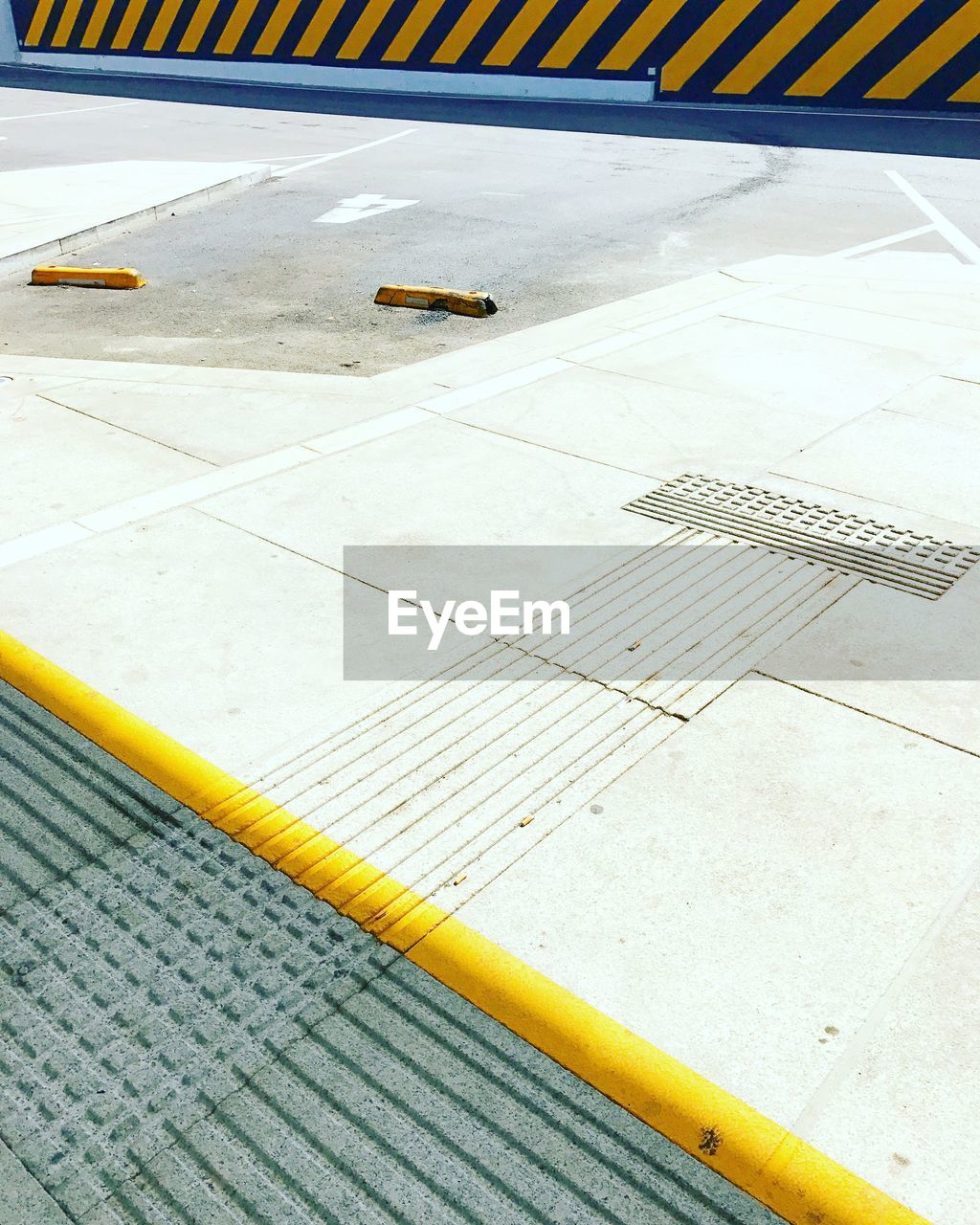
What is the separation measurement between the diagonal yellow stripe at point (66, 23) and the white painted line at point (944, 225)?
63.3ft

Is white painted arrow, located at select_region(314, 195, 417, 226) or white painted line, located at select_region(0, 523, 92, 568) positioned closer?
white painted line, located at select_region(0, 523, 92, 568)

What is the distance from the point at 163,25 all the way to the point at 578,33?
9262 mm

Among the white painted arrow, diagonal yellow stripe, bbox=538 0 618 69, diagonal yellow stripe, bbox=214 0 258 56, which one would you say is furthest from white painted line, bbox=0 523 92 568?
diagonal yellow stripe, bbox=214 0 258 56

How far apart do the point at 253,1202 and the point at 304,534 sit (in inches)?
133

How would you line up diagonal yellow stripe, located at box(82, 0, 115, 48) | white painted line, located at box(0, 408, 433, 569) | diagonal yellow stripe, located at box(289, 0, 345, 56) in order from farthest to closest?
diagonal yellow stripe, located at box(82, 0, 115, 48), diagonal yellow stripe, located at box(289, 0, 345, 56), white painted line, located at box(0, 408, 433, 569)

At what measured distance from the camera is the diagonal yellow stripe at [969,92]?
17641 mm

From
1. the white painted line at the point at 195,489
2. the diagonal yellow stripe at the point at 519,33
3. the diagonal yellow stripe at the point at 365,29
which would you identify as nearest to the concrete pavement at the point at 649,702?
the white painted line at the point at 195,489

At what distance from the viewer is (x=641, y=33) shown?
19.4m

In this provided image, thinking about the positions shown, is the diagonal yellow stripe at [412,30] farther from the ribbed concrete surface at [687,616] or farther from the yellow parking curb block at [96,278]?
the ribbed concrete surface at [687,616]

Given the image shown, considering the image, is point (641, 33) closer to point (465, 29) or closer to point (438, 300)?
point (465, 29)

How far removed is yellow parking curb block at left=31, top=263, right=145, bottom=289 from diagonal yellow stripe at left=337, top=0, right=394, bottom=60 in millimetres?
13758

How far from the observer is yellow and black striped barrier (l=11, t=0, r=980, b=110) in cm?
1778

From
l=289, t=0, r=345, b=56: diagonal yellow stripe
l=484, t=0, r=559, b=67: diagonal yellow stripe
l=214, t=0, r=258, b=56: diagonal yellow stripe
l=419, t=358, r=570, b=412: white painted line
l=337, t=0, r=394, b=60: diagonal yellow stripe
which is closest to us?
l=419, t=358, r=570, b=412: white painted line

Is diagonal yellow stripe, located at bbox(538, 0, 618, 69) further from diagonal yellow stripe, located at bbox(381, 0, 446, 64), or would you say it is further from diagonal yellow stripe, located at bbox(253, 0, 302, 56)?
diagonal yellow stripe, located at bbox(253, 0, 302, 56)
